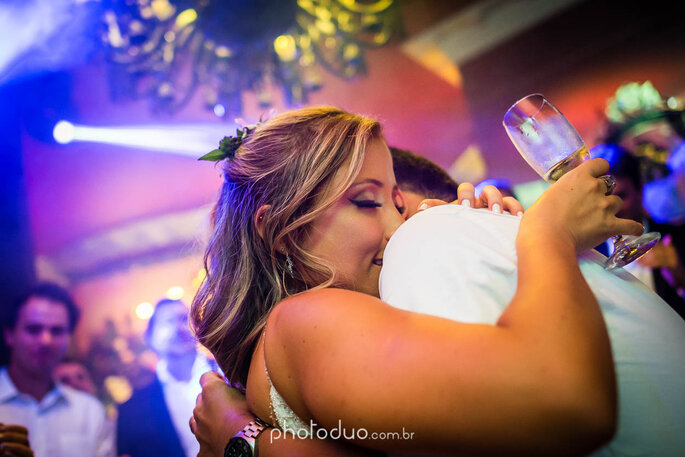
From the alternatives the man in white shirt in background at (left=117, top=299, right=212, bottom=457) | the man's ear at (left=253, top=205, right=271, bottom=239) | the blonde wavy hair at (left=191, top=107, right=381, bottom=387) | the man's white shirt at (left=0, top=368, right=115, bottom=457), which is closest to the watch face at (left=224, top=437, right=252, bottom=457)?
the blonde wavy hair at (left=191, top=107, right=381, bottom=387)

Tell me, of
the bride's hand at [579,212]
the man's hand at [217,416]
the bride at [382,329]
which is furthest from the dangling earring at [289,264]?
the bride's hand at [579,212]

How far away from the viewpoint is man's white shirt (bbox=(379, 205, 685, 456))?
0.81 metres

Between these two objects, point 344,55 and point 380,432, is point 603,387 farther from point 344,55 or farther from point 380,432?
point 344,55

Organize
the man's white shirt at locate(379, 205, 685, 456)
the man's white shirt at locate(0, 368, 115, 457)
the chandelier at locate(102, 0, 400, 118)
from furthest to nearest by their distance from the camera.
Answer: the chandelier at locate(102, 0, 400, 118)
the man's white shirt at locate(0, 368, 115, 457)
the man's white shirt at locate(379, 205, 685, 456)

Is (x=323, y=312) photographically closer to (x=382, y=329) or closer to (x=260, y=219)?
(x=382, y=329)

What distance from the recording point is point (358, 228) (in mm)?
1372

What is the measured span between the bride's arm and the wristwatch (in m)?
0.46

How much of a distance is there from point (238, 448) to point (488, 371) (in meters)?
0.82

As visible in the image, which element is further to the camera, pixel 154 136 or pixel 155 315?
pixel 154 136

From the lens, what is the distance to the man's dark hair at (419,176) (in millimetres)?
2076

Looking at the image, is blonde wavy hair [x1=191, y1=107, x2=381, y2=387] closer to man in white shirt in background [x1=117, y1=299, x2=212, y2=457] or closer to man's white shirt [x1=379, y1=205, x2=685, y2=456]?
man's white shirt [x1=379, y1=205, x2=685, y2=456]

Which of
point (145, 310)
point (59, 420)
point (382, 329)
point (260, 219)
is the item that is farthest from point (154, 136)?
point (382, 329)

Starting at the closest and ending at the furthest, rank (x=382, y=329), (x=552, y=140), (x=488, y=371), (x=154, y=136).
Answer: (x=488, y=371) → (x=382, y=329) → (x=552, y=140) → (x=154, y=136)

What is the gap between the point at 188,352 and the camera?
17.0ft
